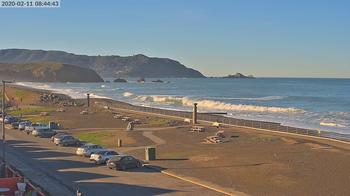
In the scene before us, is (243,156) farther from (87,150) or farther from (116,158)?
(87,150)

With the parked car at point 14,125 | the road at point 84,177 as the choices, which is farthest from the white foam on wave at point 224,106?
the road at point 84,177

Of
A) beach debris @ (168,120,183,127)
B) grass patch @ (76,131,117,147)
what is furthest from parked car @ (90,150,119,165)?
A: beach debris @ (168,120,183,127)

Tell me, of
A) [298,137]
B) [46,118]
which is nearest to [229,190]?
[298,137]

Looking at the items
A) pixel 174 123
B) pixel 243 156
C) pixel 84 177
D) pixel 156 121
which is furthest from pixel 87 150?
pixel 156 121

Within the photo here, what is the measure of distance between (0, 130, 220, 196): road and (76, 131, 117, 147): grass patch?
4856 mm

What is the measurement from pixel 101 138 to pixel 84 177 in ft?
69.3

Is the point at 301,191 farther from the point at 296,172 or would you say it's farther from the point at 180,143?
the point at 180,143

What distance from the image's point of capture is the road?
99.2 feet

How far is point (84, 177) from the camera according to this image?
3456 cm

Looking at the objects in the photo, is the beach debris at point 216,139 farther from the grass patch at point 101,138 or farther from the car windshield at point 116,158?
the car windshield at point 116,158

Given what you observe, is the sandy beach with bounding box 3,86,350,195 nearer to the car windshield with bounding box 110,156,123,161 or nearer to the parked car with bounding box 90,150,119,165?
the car windshield with bounding box 110,156,123,161

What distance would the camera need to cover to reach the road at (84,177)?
3025 cm

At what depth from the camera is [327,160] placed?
39.4 metres

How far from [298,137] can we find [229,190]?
80.0 feet
